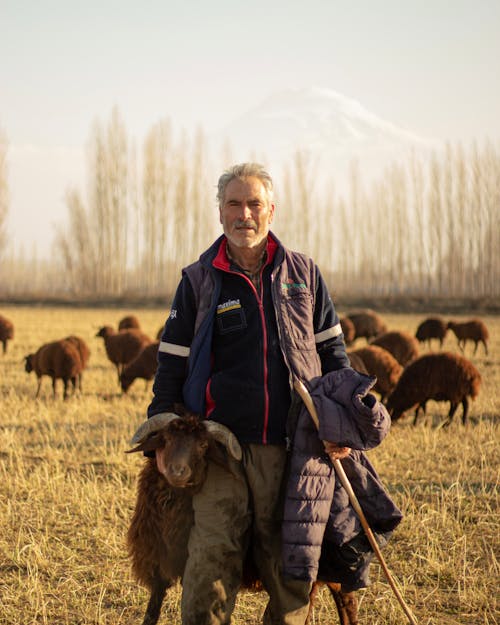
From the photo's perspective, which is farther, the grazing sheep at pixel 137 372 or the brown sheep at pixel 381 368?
the grazing sheep at pixel 137 372

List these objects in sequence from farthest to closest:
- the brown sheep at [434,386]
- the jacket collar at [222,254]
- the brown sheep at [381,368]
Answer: the brown sheep at [381,368] → the brown sheep at [434,386] → the jacket collar at [222,254]

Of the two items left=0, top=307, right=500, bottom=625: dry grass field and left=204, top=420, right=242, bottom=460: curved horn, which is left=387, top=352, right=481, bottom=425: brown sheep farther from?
left=204, top=420, right=242, bottom=460: curved horn

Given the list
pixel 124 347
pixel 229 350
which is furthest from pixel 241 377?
pixel 124 347

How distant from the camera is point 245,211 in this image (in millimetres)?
3426

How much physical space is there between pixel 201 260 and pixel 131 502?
3.66m

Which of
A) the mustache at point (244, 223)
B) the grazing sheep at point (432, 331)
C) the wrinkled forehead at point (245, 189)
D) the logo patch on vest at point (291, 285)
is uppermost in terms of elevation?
the wrinkled forehead at point (245, 189)

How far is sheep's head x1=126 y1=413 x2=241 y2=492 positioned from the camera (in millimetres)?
3260

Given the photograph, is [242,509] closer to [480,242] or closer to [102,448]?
[102,448]

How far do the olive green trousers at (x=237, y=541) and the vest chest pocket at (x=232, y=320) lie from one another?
535 millimetres

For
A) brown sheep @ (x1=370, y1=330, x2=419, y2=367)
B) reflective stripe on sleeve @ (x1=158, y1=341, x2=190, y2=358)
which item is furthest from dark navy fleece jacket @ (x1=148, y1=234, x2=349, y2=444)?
brown sheep @ (x1=370, y1=330, x2=419, y2=367)

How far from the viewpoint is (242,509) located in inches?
132

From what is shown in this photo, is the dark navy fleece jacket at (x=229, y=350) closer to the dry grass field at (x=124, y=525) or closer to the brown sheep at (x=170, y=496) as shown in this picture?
the brown sheep at (x=170, y=496)

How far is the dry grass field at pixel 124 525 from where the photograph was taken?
4.63m

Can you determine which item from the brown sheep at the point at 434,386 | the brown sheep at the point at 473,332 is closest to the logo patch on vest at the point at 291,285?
the brown sheep at the point at 434,386
